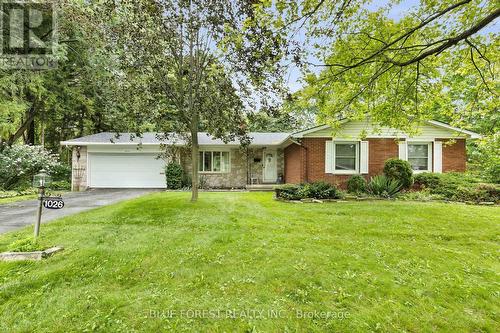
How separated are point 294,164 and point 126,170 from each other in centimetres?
972

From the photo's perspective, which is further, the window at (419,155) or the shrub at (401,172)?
the window at (419,155)

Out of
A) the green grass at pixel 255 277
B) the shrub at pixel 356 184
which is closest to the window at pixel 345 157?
the shrub at pixel 356 184

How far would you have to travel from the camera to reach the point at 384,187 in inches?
420

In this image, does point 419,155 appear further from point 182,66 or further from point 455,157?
point 182,66

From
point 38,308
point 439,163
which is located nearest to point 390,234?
point 38,308

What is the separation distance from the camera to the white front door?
16.4 metres

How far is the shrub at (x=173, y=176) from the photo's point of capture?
1441 cm

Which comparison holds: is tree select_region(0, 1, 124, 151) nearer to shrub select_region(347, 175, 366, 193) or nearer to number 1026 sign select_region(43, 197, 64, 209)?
number 1026 sign select_region(43, 197, 64, 209)

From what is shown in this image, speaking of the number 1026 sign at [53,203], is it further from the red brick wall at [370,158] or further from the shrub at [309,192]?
the red brick wall at [370,158]

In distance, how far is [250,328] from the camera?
2.64 m

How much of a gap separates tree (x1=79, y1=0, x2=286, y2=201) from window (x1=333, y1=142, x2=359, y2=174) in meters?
5.47

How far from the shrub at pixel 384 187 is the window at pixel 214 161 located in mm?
8385

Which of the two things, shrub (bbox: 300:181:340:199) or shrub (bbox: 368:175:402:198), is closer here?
shrub (bbox: 300:181:340:199)

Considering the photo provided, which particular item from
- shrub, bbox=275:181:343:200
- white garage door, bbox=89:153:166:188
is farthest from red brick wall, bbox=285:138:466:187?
white garage door, bbox=89:153:166:188
